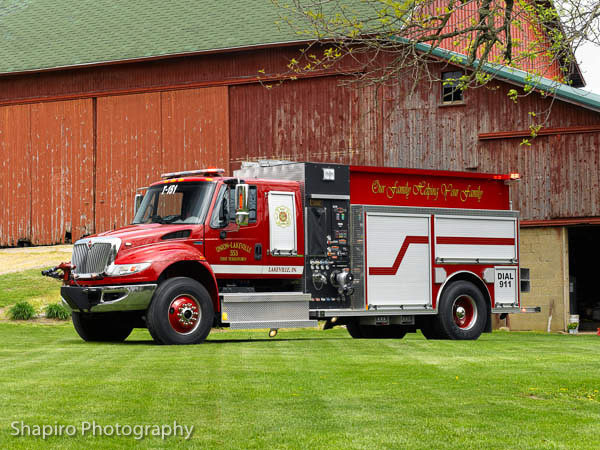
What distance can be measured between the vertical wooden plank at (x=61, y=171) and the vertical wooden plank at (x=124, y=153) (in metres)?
0.46

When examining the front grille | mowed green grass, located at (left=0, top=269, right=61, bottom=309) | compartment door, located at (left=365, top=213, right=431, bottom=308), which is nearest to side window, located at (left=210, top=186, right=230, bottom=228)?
the front grille

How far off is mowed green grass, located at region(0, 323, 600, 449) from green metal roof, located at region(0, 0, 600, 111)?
69.4 ft

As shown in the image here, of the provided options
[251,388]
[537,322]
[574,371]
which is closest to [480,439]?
[251,388]

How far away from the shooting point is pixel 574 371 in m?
13.4

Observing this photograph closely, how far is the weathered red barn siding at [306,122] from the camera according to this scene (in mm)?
33375

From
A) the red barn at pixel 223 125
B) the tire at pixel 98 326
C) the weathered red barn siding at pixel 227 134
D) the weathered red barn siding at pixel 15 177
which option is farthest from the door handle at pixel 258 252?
the weathered red barn siding at pixel 15 177

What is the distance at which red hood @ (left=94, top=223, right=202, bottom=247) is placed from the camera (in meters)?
17.6

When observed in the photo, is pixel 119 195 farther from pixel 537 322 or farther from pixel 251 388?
pixel 251 388

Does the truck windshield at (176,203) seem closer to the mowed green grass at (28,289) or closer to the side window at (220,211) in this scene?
the side window at (220,211)

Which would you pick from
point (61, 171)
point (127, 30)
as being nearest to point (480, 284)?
point (61, 171)

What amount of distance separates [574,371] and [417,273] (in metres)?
7.31

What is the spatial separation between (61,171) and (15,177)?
6.64 ft

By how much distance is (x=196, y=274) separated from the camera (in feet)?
60.4

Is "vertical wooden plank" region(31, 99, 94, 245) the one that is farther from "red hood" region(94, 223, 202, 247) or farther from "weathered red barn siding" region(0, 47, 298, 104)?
"red hood" region(94, 223, 202, 247)
